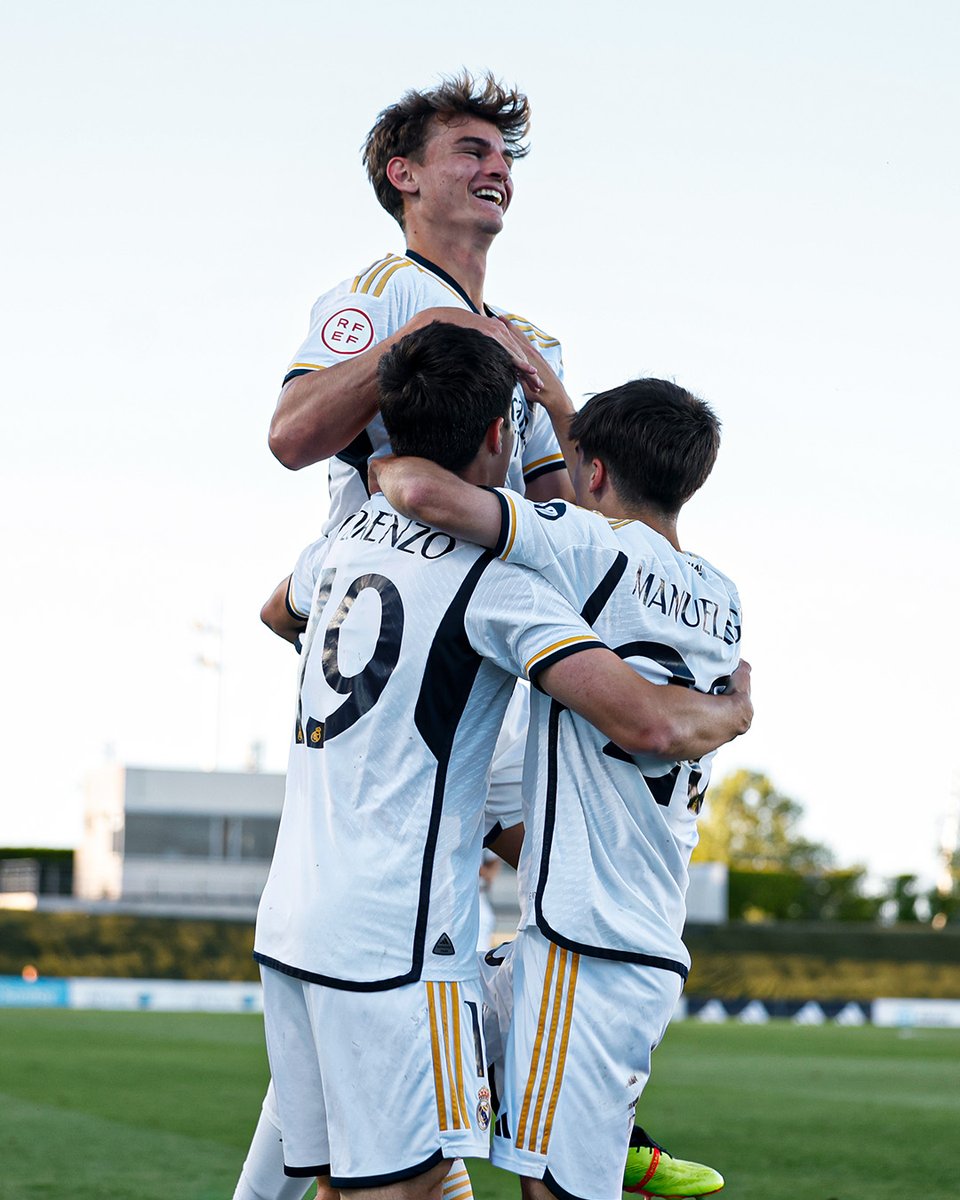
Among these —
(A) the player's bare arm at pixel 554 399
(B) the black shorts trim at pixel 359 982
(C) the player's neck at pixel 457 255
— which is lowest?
(B) the black shorts trim at pixel 359 982

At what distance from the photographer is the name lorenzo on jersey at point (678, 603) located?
324cm

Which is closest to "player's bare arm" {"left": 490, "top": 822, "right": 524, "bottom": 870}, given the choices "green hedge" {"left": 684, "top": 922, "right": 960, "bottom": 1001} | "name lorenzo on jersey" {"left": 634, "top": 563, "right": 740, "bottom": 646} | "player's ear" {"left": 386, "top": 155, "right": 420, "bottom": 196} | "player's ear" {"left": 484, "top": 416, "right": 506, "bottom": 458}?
"name lorenzo on jersey" {"left": 634, "top": 563, "right": 740, "bottom": 646}

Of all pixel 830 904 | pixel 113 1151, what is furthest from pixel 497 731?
pixel 830 904

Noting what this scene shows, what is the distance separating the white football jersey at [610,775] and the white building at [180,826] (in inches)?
1866

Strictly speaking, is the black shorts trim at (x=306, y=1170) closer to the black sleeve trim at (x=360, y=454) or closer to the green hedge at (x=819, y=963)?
the black sleeve trim at (x=360, y=454)

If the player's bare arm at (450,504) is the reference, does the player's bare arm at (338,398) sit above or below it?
above

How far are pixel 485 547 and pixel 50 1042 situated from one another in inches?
587

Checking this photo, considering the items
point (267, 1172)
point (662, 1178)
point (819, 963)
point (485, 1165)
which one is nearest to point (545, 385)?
point (662, 1178)

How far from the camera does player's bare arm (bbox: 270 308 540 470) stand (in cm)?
343

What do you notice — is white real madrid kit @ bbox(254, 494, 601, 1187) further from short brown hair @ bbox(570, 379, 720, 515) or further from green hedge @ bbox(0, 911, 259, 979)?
green hedge @ bbox(0, 911, 259, 979)

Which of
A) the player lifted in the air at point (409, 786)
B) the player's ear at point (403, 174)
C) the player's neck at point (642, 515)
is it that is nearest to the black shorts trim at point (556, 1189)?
the player lifted in the air at point (409, 786)

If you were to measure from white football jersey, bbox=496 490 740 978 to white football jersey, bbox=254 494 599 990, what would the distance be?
0.34 feet

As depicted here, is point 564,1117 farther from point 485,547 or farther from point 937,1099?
point 937,1099

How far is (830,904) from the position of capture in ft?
187
